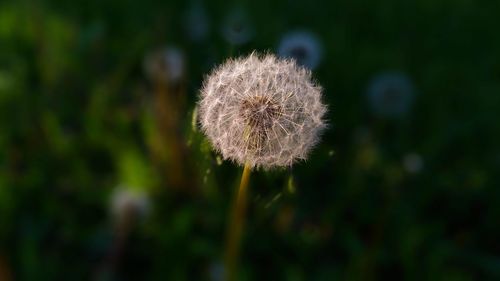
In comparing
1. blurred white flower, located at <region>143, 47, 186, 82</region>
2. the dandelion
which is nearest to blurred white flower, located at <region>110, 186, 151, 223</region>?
blurred white flower, located at <region>143, 47, 186, 82</region>

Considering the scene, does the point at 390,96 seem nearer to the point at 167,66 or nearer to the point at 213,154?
the point at 167,66

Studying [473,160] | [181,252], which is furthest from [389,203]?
[181,252]

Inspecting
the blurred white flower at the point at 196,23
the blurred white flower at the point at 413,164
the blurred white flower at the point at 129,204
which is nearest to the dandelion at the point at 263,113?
the blurred white flower at the point at 129,204

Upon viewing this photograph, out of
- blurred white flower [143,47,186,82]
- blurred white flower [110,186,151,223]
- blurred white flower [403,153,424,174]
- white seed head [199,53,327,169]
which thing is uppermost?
blurred white flower [143,47,186,82]

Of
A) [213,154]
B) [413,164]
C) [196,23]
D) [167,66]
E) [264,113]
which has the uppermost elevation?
[196,23]

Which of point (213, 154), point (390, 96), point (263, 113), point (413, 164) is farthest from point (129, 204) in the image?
point (390, 96)

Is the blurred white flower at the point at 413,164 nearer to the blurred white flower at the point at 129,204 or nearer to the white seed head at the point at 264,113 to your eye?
the blurred white flower at the point at 129,204

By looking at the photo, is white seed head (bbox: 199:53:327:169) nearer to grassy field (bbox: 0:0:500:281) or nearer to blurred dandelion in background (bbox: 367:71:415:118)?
grassy field (bbox: 0:0:500:281)
